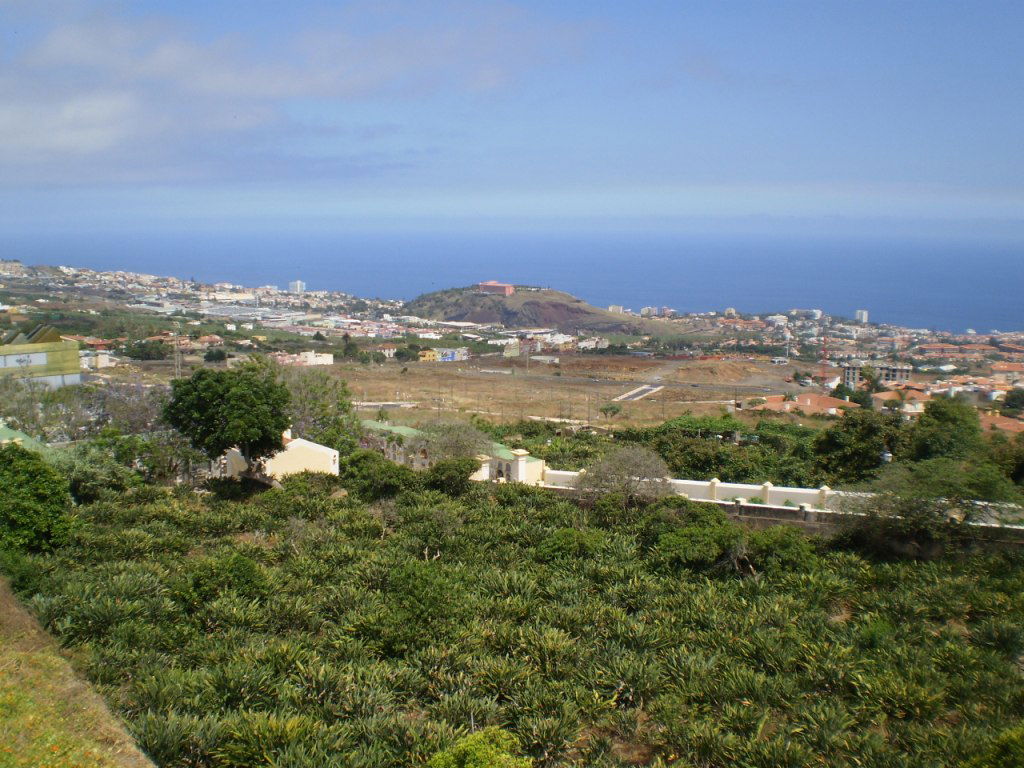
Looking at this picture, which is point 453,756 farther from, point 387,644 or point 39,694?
point 39,694

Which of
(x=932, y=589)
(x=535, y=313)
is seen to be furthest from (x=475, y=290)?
(x=932, y=589)

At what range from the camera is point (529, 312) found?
103 metres

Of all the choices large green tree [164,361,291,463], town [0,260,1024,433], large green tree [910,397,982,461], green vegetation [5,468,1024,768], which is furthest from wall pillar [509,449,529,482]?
town [0,260,1024,433]

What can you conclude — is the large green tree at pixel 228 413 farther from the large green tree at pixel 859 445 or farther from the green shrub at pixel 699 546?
the large green tree at pixel 859 445

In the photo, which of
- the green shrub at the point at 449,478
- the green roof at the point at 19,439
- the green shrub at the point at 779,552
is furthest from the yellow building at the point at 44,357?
the green shrub at the point at 779,552

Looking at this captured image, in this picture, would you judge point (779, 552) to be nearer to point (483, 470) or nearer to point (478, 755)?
point (478, 755)

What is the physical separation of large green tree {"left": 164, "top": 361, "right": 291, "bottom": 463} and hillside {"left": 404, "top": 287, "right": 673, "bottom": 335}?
3023 inches

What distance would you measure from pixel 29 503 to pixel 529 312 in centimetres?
9174

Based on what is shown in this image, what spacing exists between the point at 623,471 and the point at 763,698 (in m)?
8.33

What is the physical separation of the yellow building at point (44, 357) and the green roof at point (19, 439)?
12605 mm

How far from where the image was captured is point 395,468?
57.2ft

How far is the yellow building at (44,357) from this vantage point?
30547 millimetres

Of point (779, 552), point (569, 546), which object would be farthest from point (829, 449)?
point (569, 546)

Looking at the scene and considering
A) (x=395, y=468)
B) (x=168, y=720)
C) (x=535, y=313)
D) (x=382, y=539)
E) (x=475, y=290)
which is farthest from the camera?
(x=475, y=290)
